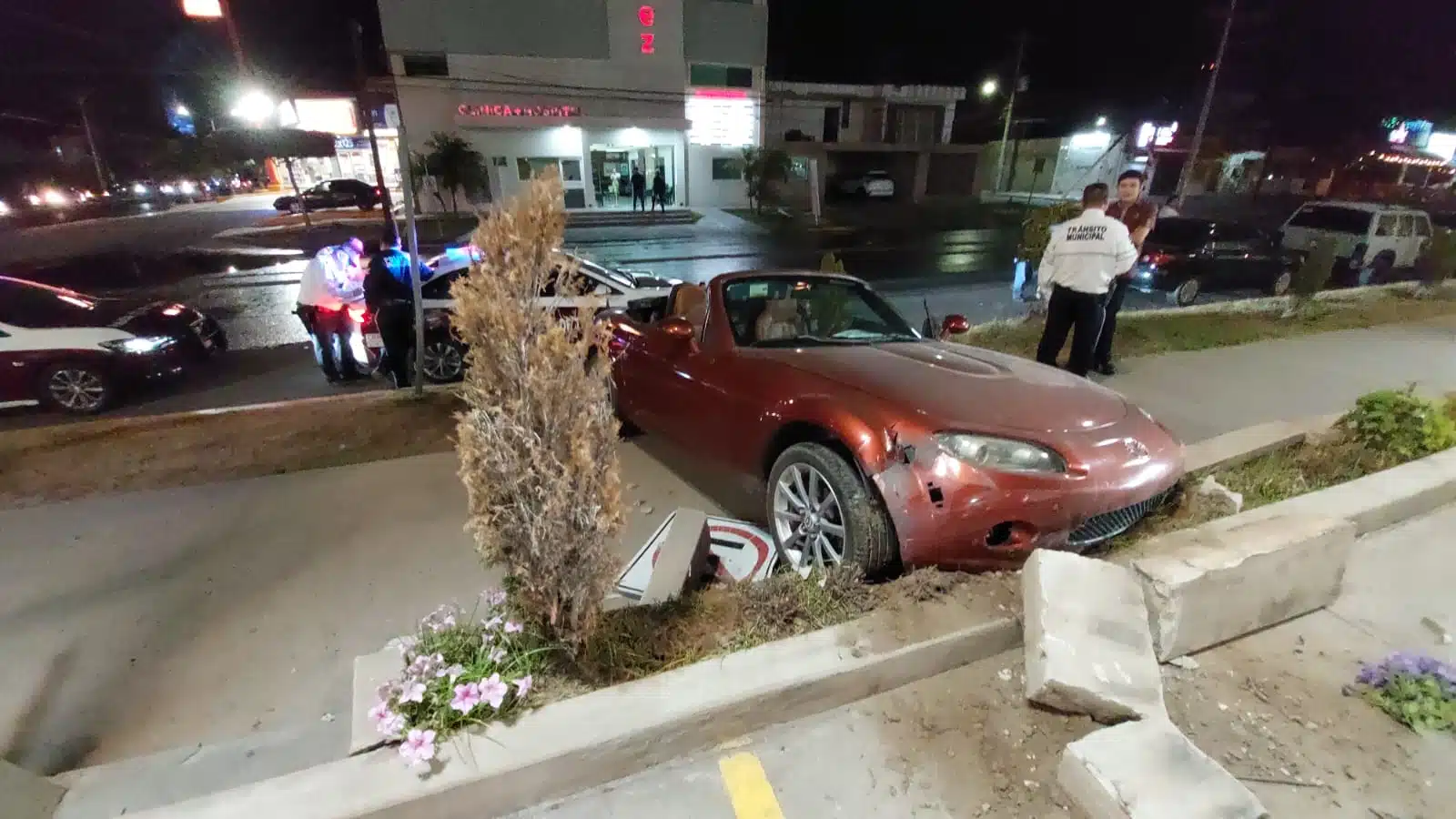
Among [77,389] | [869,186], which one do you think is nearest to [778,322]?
[77,389]

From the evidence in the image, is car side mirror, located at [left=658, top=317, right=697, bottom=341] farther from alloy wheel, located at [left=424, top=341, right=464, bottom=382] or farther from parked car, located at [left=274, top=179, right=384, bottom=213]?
parked car, located at [left=274, top=179, right=384, bottom=213]

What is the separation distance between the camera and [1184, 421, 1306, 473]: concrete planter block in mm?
3871

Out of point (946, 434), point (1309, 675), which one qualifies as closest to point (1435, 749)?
point (1309, 675)

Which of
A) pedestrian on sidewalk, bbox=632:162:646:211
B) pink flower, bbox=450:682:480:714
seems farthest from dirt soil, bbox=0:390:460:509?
pedestrian on sidewalk, bbox=632:162:646:211

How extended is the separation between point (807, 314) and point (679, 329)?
79 centimetres

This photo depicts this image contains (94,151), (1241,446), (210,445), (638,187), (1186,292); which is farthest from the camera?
(94,151)

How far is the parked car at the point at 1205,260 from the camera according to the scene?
1120 centimetres

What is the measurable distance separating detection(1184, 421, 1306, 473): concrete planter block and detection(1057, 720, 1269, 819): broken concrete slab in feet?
7.40

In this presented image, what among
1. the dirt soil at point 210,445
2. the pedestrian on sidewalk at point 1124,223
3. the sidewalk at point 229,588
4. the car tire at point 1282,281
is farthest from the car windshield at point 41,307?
the car tire at point 1282,281

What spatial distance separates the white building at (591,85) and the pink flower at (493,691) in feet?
68.9

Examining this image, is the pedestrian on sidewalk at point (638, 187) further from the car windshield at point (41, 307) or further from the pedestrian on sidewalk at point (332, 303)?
the car windshield at point (41, 307)

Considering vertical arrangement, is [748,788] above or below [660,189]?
below

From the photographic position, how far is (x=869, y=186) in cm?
2998

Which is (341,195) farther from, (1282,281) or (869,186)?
(1282,281)
